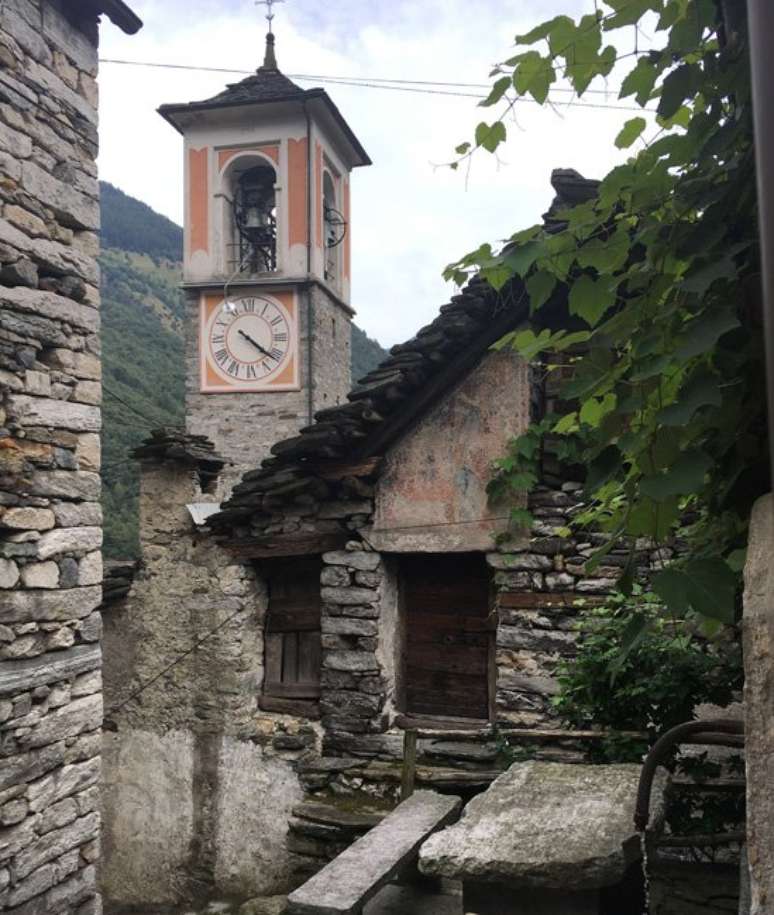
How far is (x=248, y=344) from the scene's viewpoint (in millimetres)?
16594

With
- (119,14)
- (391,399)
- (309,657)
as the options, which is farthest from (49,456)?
(309,657)

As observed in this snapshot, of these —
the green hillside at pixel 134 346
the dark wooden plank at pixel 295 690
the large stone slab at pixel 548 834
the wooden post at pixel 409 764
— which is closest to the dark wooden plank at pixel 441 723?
the dark wooden plank at pixel 295 690

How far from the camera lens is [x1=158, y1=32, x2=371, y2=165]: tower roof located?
15.9 meters

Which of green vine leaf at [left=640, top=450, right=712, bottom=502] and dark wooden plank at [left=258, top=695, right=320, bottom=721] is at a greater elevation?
green vine leaf at [left=640, top=450, right=712, bottom=502]

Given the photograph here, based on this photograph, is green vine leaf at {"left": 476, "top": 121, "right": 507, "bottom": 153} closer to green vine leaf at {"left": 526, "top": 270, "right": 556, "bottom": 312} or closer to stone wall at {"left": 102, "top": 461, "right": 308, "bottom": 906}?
green vine leaf at {"left": 526, "top": 270, "right": 556, "bottom": 312}

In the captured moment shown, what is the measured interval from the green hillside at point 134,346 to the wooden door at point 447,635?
9.55 m

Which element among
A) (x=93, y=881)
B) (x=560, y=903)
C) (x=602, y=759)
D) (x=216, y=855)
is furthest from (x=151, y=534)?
(x=560, y=903)

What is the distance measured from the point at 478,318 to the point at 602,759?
277 centimetres

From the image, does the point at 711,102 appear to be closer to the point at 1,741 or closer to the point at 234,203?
the point at 1,741

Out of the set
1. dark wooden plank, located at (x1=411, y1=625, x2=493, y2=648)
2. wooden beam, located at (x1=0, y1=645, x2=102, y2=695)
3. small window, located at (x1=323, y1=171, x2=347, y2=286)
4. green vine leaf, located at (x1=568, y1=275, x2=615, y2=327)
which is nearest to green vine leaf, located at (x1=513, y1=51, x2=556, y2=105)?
green vine leaf, located at (x1=568, y1=275, x2=615, y2=327)

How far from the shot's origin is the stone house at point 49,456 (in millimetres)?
3736

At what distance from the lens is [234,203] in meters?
16.4

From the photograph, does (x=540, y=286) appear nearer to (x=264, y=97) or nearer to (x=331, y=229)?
(x=264, y=97)

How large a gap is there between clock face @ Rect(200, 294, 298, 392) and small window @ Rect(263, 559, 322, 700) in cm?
1057
